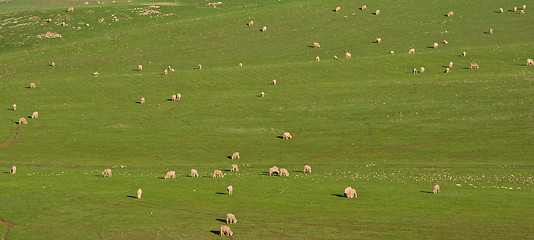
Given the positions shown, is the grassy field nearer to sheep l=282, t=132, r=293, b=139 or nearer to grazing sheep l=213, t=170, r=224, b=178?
sheep l=282, t=132, r=293, b=139

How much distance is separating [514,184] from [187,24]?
266ft

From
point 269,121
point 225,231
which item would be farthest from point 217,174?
point 269,121

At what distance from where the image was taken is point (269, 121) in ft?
242

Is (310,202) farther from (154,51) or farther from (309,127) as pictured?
(154,51)

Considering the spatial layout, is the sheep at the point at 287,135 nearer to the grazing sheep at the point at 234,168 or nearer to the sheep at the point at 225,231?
the grazing sheep at the point at 234,168

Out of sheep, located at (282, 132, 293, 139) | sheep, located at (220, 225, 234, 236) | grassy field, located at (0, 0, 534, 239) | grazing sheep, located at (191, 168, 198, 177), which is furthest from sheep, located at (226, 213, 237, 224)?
sheep, located at (282, 132, 293, 139)

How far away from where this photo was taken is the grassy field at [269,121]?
42.5 m

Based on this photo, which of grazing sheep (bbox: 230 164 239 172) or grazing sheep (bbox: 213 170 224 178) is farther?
grazing sheep (bbox: 230 164 239 172)

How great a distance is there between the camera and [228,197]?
46.7m

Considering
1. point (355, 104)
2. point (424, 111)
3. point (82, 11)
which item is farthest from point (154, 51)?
point (424, 111)

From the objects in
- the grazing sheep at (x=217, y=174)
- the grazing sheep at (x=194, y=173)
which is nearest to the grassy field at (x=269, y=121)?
the grazing sheep at (x=217, y=174)

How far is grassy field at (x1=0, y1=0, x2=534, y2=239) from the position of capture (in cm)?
4247

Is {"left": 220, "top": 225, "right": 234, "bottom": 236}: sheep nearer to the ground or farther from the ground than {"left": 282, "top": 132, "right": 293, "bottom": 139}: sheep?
farther from the ground

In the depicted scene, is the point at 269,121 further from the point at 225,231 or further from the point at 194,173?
the point at 225,231
